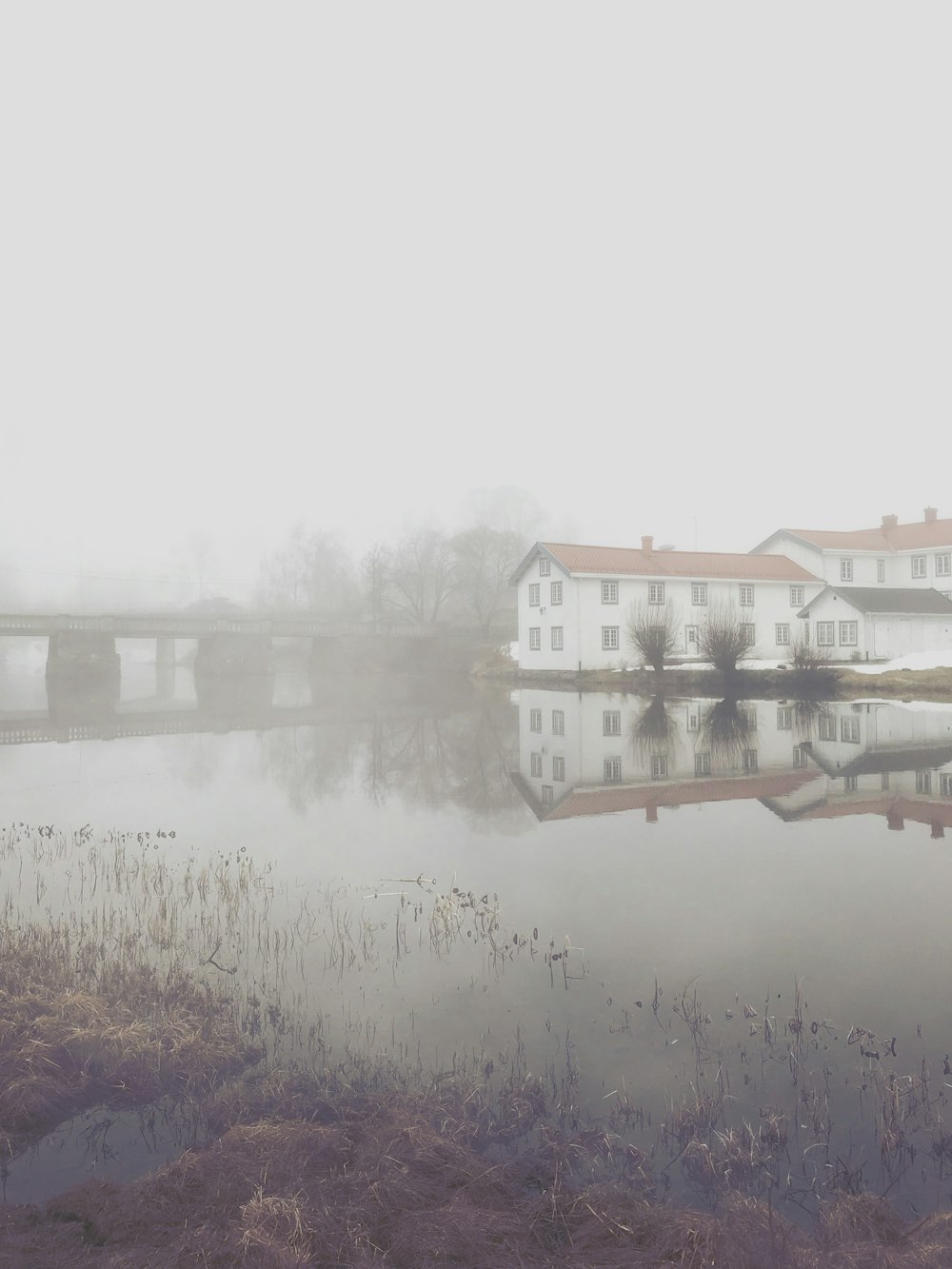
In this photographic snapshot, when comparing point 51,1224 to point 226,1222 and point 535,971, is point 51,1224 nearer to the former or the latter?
point 226,1222

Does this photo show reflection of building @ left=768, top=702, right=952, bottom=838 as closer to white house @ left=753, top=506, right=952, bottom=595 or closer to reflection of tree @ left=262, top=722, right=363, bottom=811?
reflection of tree @ left=262, top=722, right=363, bottom=811

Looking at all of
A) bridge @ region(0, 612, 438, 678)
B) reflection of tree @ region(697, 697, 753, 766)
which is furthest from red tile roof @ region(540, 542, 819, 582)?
bridge @ region(0, 612, 438, 678)

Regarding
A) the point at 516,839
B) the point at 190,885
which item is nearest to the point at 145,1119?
the point at 190,885

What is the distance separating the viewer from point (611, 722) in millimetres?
25031

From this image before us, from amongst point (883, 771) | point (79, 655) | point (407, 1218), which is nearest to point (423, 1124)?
point (407, 1218)

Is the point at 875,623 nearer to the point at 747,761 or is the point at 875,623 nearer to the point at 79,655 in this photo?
the point at 747,761

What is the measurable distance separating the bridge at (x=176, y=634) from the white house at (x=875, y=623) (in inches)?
1192

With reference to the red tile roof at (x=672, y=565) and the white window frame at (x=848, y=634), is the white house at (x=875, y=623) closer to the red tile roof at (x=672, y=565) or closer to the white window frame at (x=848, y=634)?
the white window frame at (x=848, y=634)

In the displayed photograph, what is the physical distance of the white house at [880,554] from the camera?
52.1 meters

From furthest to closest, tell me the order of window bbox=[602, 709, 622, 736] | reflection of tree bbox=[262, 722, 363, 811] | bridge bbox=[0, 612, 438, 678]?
A: bridge bbox=[0, 612, 438, 678] < window bbox=[602, 709, 622, 736] < reflection of tree bbox=[262, 722, 363, 811]

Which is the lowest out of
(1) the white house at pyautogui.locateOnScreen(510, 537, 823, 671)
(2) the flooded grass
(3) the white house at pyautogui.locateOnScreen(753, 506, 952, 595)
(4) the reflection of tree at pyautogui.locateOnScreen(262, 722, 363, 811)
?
(2) the flooded grass

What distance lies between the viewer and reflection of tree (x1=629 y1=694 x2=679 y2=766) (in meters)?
18.7

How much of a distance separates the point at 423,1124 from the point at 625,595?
42427mm

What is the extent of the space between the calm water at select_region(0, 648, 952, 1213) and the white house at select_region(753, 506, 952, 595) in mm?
34559
